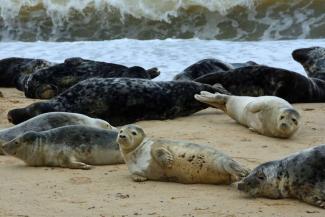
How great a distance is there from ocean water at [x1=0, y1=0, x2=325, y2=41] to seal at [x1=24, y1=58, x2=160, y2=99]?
5762 mm

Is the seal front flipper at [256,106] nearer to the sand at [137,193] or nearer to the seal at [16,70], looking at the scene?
the sand at [137,193]

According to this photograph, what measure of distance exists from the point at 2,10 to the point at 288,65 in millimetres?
8314

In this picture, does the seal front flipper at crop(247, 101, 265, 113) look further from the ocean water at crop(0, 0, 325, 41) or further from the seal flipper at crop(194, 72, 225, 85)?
the ocean water at crop(0, 0, 325, 41)

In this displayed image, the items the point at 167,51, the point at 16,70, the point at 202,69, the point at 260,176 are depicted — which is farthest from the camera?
the point at 167,51

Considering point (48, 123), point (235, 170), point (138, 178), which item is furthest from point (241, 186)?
point (48, 123)

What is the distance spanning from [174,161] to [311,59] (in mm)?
6151

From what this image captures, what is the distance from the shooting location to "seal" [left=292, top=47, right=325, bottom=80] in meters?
10.4

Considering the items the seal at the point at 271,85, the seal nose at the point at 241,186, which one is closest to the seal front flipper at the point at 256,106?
the seal at the point at 271,85

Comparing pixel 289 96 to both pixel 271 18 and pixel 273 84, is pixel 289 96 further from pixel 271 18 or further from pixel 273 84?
pixel 271 18

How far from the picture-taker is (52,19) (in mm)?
17156

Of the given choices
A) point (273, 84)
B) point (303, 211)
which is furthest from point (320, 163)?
point (273, 84)

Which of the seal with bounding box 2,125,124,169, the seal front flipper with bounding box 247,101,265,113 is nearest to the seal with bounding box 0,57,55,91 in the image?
the seal front flipper with bounding box 247,101,265,113

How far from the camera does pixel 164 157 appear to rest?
4.86m

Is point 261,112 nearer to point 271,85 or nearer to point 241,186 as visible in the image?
point 271,85
